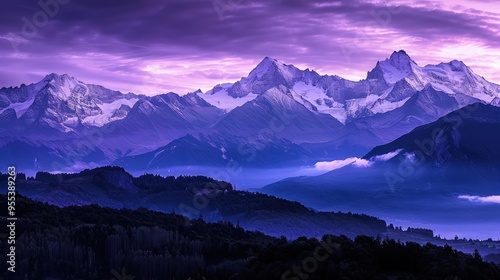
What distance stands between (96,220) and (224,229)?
26076mm

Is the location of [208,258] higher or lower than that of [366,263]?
higher

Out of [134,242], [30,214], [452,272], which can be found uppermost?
[30,214]

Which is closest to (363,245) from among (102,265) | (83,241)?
(102,265)

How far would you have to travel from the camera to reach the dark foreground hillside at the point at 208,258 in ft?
239

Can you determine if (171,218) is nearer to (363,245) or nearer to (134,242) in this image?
(134,242)

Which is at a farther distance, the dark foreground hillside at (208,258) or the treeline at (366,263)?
the dark foreground hillside at (208,258)

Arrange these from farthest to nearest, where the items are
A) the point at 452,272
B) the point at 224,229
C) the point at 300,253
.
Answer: the point at 224,229 → the point at 300,253 → the point at 452,272

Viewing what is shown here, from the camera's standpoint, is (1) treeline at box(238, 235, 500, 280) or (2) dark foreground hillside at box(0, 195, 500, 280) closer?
(1) treeline at box(238, 235, 500, 280)

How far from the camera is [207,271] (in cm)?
8831

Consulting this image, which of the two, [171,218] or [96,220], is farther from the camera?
[171,218]

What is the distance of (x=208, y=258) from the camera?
10162cm

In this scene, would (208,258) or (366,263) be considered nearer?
(366,263)

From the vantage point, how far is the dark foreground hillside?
72.8 metres

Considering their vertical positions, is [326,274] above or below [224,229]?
below
